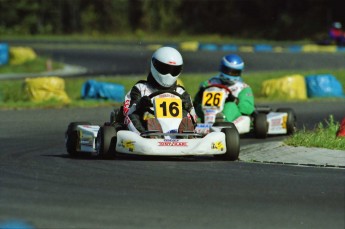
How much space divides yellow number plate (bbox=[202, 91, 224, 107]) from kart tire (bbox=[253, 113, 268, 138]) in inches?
27.5

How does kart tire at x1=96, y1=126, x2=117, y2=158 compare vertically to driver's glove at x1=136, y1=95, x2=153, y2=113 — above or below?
below

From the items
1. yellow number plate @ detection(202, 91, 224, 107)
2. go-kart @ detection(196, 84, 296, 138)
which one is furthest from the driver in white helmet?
yellow number plate @ detection(202, 91, 224, 107)

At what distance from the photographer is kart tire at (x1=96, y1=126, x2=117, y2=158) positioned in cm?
1158

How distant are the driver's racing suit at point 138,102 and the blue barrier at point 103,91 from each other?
10523 millimetres

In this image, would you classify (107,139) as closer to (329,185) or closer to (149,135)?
(149,135)

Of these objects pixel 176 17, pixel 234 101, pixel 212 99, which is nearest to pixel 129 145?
pixel 212 99

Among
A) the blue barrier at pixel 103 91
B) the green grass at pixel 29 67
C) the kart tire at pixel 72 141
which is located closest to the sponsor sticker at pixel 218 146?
the kart tire at pixel 72 141

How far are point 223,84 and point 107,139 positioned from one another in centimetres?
486

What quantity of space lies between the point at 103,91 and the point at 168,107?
11.1 m

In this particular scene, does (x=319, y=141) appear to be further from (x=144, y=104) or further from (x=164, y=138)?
(x=144, y=104)

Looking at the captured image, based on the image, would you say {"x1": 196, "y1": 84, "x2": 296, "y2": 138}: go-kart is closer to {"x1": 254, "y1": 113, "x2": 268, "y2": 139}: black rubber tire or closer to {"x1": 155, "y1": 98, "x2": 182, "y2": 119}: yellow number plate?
{"x1": 254, "y1": 113, "x2": 268, "y2": 139}: black rubber tire

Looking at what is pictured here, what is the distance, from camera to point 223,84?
1616cm

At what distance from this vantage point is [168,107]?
12.0 m

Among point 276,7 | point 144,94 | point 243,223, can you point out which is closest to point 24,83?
point 144,94
